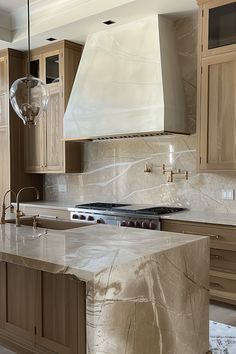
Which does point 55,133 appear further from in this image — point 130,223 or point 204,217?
point 204,217

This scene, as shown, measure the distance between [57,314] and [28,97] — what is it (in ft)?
5.50

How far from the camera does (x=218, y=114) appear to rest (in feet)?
12.1

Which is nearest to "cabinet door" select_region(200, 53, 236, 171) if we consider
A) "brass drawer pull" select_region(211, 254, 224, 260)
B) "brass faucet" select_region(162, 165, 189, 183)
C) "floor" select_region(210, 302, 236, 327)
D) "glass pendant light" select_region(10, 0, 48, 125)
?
"brass faucet" select_region(162, 165, 189, 183)

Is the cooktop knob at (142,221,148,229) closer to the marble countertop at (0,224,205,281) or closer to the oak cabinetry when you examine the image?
the oak cabinetry

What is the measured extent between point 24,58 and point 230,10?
3.20 metres

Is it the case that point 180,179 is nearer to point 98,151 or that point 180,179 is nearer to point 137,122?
point 137,122

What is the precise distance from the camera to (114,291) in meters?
1.78

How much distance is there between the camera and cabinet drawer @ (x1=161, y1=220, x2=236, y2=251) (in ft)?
11.2

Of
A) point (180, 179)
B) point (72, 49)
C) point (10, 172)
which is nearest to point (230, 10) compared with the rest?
point (180, 179)

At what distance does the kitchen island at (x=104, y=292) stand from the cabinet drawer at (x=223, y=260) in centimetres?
107

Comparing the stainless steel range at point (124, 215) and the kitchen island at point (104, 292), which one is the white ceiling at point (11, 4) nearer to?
the stainless steel range at point (124, 215)

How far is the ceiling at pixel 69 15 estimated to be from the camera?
3.92 m

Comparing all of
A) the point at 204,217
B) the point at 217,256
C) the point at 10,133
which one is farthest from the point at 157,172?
the point at 10,133

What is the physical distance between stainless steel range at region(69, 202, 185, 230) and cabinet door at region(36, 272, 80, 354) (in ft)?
5.74
